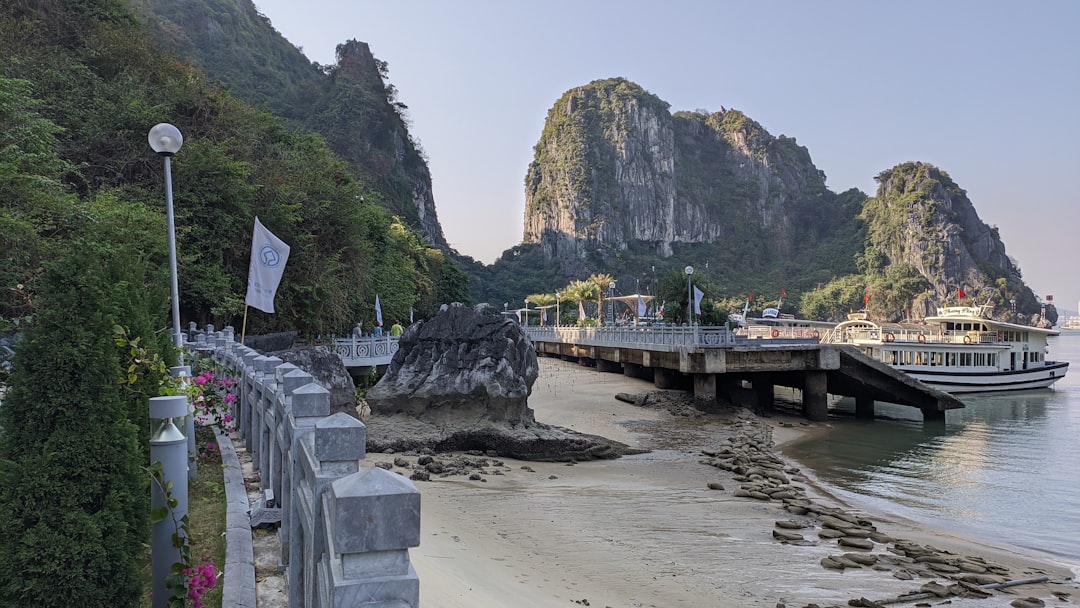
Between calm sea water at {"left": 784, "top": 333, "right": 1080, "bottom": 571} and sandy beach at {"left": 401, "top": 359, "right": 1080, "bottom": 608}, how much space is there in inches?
56.6

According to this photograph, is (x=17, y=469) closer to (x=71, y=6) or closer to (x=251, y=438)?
(x=251, y=438)

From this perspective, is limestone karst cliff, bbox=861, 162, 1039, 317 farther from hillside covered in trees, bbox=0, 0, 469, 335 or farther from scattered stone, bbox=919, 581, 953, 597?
scattered stone, bbox=919, 581, 953, 597

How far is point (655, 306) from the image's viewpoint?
77.6 m

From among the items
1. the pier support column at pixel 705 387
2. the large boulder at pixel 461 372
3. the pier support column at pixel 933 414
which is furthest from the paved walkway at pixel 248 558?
the pier support column at pixel 933 414

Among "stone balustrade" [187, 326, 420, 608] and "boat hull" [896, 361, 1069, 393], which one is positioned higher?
"stone balustrade" [187, 326, 420, 608]

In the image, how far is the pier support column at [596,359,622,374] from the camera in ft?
124

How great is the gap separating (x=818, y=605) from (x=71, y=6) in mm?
29194

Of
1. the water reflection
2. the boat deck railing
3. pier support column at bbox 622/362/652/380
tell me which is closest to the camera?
the water reflection

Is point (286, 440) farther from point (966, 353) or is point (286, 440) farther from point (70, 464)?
point (966, 353)

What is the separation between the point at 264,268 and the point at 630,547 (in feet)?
23.2

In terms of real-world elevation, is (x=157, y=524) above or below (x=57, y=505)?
below

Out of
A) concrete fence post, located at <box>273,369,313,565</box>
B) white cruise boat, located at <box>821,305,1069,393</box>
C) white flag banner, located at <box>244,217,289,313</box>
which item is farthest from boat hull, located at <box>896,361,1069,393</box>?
concrete fence post, located at <box>273,369,313,565</box>

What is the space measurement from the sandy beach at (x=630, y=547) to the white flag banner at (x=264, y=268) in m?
3.78

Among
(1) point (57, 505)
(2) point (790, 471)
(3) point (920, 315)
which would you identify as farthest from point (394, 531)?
(3) point (920, 315)
